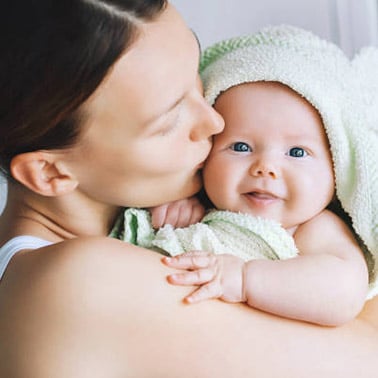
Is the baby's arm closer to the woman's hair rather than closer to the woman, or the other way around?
the woman

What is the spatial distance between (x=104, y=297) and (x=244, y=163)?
33 centimetres

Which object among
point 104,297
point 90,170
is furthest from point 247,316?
point 90,170

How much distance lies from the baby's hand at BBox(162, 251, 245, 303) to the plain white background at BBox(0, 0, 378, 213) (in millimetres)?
885

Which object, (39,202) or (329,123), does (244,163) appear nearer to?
(329,123)

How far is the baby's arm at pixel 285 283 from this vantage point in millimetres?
1111

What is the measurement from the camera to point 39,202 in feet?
4.22

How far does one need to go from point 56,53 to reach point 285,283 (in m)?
0.45

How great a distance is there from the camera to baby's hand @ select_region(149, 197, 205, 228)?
1290 mm

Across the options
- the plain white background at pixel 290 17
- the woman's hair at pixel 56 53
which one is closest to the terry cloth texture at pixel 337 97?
the woman's hair at pixel 56 53

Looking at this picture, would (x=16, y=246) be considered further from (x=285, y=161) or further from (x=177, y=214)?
(x=285, y=161)

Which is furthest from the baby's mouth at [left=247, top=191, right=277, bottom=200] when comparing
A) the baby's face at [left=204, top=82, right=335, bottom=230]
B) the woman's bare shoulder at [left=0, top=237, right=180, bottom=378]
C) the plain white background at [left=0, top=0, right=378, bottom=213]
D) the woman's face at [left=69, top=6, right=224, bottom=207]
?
the plain white background at [left=0, top=0, right=378, bottom=213]

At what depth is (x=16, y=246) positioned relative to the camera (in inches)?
47.7

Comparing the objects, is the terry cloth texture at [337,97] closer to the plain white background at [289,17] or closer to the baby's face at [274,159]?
the baby's face at [274,159]

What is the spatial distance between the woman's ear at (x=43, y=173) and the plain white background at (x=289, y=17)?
28.0 inches
